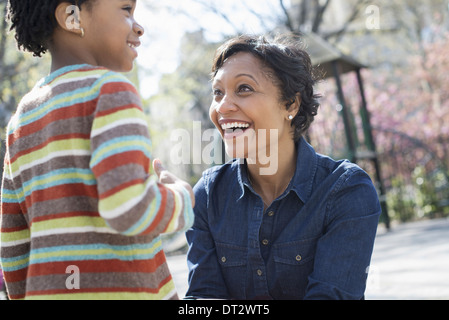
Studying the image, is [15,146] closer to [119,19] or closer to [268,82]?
[119,19]

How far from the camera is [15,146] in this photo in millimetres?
1358

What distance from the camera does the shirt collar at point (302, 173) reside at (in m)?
1.88

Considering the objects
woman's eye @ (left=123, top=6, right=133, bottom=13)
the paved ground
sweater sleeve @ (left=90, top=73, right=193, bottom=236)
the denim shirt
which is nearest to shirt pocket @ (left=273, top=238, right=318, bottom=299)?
the denim shirt

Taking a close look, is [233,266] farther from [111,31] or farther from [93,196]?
[111,31]

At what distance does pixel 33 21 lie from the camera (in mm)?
1381

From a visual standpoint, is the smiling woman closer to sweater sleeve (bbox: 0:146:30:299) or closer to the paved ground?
sweater sleeve (bbox: 0:146:30:299)

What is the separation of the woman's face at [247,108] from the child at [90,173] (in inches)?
25.4

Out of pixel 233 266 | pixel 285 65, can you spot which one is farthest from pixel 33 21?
pixel 233 266

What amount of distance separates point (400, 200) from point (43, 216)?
9.83 m

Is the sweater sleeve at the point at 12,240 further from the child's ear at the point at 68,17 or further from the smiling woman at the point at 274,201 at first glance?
the smiling woman at the point at 274,201

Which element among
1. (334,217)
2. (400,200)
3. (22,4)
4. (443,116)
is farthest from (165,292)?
(443,116)

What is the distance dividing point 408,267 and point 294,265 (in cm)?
343

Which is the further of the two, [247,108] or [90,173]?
[247,108]
